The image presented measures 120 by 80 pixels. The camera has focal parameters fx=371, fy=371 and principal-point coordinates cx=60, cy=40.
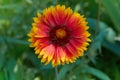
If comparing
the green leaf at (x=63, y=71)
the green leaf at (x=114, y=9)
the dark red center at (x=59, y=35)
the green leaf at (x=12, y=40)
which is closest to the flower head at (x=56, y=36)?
the dark red center at (x=59, y=35)

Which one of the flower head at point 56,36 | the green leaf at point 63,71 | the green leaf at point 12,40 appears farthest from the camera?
the green leaf at point 12,40

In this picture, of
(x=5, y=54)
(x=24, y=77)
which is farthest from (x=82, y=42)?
(x=5, y=54)

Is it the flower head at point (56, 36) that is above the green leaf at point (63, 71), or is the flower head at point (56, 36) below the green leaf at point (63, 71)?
above

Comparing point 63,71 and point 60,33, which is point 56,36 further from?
point 63,71

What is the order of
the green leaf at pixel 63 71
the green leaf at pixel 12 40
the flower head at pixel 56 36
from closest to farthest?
the flower head at pixel 56 36 < the green leaf at pixel 63 71 < the green leaf at pixel 12 40

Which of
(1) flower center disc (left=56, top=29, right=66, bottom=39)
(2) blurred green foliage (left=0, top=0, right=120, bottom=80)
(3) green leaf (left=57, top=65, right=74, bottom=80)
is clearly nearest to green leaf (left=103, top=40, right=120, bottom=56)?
(2) blurred green foliage (left=0, top=0, right=120, bottom=80)

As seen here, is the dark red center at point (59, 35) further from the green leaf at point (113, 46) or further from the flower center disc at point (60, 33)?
the green leaf at point (113, 46)

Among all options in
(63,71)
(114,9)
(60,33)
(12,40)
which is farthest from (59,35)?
(114,9)

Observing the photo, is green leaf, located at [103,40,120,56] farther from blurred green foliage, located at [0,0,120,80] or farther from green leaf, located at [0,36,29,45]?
green leaf, located at [0,36,29,45]
